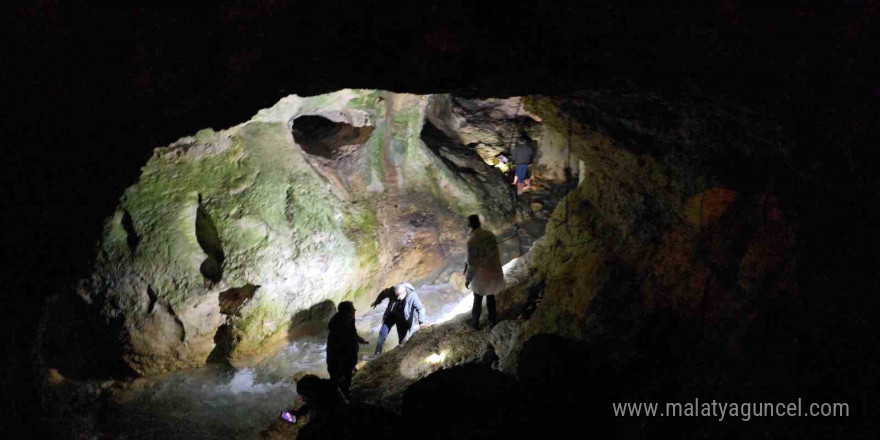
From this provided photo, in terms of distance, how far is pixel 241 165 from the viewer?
29.2 feet

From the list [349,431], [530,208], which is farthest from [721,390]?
[530,208]

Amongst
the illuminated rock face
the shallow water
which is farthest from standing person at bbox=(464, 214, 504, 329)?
the illuminated rock face

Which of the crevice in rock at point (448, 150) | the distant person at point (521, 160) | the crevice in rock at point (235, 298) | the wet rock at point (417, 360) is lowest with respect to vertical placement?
the wet rock at point (417, 360)

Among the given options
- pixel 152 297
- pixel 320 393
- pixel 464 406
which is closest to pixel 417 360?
pixel 320 393

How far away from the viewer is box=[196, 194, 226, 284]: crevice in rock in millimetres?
8078

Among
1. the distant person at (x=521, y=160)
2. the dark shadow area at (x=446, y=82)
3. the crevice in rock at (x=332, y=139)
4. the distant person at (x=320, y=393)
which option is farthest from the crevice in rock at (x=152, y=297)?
the distant person at (x=521, y=160)

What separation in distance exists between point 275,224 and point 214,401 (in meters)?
3.24

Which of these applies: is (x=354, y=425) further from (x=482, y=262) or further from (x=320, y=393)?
(x=482, y=262)

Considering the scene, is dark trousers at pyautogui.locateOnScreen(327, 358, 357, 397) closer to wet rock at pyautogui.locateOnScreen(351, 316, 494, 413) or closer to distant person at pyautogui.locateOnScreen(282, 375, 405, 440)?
wet rock at pyautogui.locateOnScreen(351, 316, 494, 413)

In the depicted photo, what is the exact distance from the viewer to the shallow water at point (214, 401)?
6.43m

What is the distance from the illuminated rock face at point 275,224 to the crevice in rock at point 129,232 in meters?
0.02

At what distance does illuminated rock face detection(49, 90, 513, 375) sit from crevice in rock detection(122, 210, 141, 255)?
0.8 inches

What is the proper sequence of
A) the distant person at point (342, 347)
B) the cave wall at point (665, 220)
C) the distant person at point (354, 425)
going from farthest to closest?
the distant person at point (342, 347), the cave wall at point (665, 220), the distant person at point (354, 425)

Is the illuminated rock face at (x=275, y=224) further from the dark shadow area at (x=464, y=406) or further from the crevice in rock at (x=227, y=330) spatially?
the dark shadow area at (x=464, y=406)
